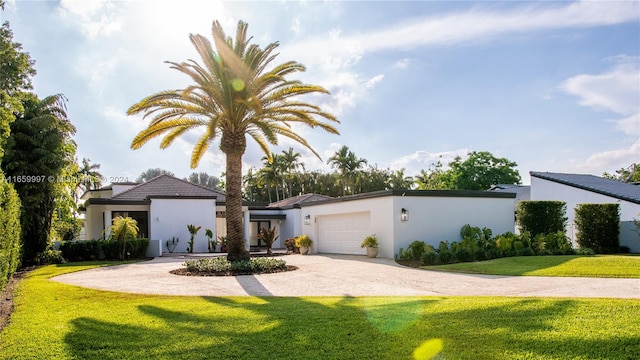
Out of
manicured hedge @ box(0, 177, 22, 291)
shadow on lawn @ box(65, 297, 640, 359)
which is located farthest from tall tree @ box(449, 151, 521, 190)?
shadow on lawn @ box(65, 297, 640, 359)

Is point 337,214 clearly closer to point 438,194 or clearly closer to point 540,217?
point 438,194

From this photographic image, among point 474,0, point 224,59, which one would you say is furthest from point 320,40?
point 474,0

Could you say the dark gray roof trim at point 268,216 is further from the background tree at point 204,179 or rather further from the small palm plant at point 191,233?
the background tree at point 204,179

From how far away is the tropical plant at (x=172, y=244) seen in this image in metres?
25.6

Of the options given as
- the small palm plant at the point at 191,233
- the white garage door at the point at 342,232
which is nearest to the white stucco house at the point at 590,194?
the white garage door at the point at 342,232

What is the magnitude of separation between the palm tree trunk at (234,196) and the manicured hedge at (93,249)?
789cm

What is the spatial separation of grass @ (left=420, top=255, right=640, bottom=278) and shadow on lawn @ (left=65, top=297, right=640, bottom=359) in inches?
250

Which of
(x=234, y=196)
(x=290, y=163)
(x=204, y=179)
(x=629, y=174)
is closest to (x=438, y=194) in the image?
(x=234, y=196)

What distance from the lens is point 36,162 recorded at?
18.5m

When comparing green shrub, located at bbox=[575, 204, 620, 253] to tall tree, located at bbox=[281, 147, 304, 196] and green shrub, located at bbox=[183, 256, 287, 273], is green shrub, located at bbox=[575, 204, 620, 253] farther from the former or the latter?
tall tree, located at bbox=[281, 147, 304, 196]

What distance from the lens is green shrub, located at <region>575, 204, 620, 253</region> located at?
781 inches

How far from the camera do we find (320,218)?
24828 millimetres

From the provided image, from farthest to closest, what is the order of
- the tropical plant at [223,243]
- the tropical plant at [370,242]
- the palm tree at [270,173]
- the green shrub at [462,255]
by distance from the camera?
the palm tree at [270,173] < the tropical plant at [223,243] < the tropical plant at [370,242] < the green shrub at [462,255]

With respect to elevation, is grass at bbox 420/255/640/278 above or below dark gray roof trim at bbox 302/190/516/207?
below
